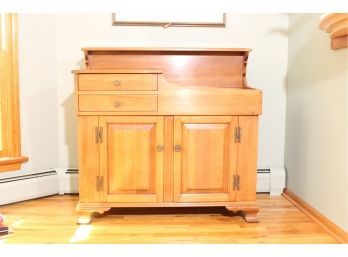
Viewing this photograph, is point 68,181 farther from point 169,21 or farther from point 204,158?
point 169,21

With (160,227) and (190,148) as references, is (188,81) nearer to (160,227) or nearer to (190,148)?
(190,148)

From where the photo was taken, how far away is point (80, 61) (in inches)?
104

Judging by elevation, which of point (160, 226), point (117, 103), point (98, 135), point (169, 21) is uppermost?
point (169, 21)

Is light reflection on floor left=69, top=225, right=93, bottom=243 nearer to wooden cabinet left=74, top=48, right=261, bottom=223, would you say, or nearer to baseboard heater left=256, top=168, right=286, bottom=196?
wooden cabinet left=74, top=48, right=261, bottom=223

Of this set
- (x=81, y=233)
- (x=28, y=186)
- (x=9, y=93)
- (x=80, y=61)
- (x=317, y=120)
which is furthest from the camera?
(x=80, y=61)

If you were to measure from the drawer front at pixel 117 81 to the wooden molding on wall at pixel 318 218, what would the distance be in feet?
3.86

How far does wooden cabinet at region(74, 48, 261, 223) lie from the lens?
1979 mm

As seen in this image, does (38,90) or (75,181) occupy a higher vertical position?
(38,90)

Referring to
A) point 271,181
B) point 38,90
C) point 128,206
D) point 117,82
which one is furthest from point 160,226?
point 38,90

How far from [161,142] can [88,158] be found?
1.34 feet

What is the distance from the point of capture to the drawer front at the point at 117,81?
6.46 feet

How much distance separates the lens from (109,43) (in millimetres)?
2625

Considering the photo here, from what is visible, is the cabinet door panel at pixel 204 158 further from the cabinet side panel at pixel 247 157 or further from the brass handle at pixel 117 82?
the brass handle at pixel 117 82
